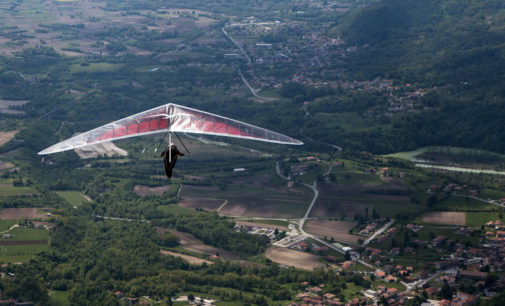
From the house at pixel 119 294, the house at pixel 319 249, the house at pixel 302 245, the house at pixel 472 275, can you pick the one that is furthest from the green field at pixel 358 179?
the house at pixel 119 294

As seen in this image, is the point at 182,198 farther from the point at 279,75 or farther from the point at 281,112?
the point at 279,75

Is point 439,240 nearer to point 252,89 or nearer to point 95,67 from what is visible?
point 252,89

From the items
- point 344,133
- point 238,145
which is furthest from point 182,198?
point 344,133

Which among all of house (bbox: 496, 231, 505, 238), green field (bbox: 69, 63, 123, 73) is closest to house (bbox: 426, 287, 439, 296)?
house (bbox: 496, 231, 505, 238)

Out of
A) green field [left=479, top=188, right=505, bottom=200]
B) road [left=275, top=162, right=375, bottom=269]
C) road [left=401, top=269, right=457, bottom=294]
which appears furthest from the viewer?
green field [left=479, top=188, right=505, bottom=200]

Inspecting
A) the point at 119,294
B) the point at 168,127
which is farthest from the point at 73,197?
the point at 168,127

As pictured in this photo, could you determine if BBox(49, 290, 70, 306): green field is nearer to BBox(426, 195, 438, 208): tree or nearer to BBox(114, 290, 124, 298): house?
BBox(114, 290, 124, 298): house

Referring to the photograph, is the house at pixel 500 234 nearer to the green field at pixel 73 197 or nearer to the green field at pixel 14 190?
the green field at pixel 73 197
